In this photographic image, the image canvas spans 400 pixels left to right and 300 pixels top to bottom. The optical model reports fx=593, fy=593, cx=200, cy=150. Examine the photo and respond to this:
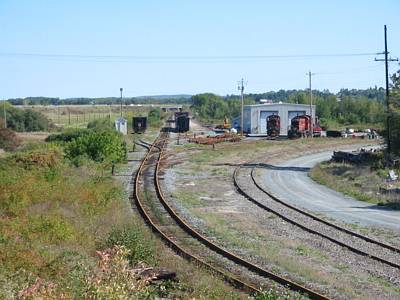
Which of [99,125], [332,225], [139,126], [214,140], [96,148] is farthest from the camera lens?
[139,126]

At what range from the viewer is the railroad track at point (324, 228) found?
625 inches

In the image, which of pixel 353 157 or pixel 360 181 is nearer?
pixel 360 181

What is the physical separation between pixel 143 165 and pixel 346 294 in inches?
1035

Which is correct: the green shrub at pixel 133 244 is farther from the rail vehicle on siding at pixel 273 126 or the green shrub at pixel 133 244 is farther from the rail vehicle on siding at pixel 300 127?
the rail vehicle on siding at pixel 273 126

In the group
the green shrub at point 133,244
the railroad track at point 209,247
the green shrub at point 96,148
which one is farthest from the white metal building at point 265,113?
the green shrub at point 133,244

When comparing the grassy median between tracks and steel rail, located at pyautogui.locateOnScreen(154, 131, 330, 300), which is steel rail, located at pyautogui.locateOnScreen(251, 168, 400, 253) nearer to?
the grassy median between tracks

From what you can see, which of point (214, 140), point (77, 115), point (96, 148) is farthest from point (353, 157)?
point (77, 115)

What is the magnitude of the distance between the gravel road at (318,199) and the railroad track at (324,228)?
952 millimetres

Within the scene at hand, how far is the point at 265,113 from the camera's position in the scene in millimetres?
Result: 75000

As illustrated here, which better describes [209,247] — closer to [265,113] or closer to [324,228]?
[324,228]

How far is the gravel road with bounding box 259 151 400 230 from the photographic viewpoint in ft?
70.8

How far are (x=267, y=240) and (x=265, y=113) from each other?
58.3 metres

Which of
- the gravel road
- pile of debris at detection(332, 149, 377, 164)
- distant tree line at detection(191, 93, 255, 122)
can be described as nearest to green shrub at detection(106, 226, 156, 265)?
the gravel road

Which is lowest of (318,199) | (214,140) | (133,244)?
(318,199)
